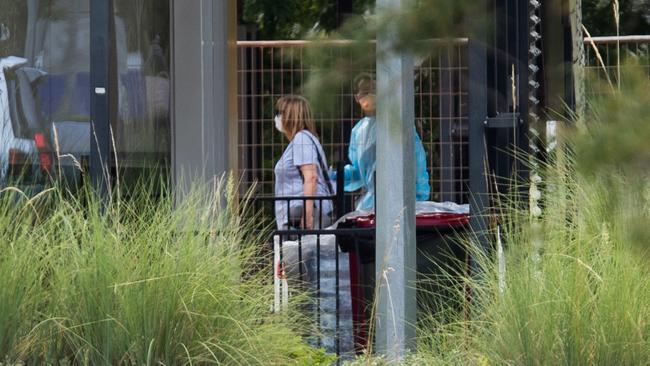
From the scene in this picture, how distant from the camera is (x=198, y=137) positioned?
755 centimetres

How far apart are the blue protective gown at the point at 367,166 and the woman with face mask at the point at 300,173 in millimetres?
241

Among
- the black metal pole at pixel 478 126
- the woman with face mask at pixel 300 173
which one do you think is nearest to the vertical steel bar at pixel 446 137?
the woman with face mask at pixel 300 173

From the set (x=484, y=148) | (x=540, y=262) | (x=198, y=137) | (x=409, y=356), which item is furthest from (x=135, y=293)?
(x=198, y=137)

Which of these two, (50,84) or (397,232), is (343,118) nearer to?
(50,84)

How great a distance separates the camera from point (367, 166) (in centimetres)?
771

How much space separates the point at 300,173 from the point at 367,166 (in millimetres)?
747

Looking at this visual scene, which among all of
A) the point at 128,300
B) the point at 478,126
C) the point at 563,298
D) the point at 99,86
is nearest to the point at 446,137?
the point at 478,126

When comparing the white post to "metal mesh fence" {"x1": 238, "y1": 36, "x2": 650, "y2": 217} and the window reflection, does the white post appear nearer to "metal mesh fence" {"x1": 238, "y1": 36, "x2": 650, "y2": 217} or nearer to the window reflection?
the window reflection

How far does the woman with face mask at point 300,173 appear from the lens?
8.05 m

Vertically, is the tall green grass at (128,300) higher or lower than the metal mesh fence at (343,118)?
lower

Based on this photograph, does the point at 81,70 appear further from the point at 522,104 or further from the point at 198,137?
the point at 522,104

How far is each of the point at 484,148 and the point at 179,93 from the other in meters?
2.23

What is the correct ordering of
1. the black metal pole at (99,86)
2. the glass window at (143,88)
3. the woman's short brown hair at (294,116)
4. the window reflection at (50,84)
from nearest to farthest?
the black metal pole at (99,86), the window reflection at (50,84), the glass window at (143,88), the woman's short brown hair at (294,116)

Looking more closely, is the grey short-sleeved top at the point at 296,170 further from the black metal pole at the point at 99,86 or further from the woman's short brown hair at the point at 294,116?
the black metal pole at the point at 99,86
